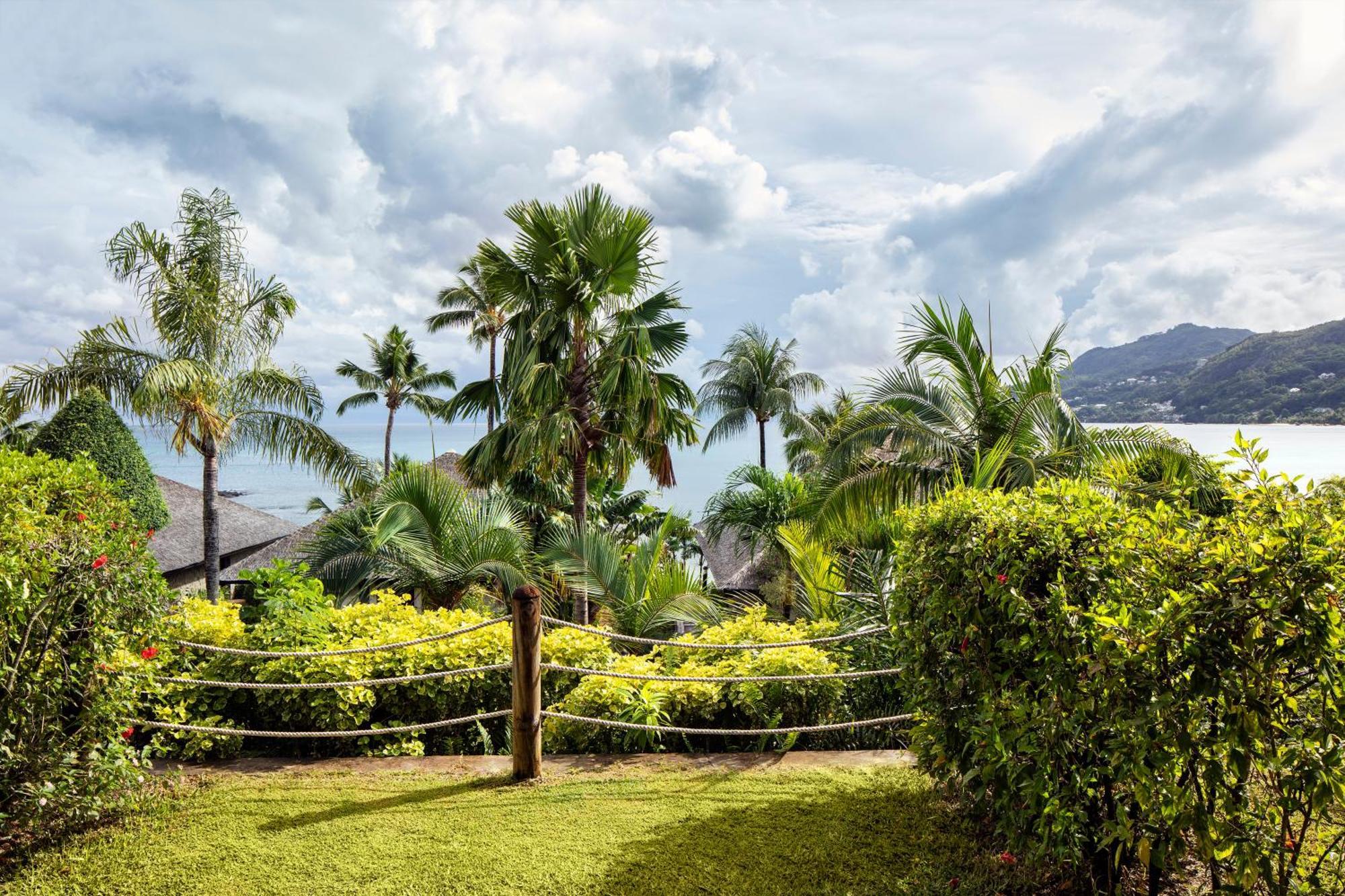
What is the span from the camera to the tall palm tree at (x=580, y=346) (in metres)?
10.9

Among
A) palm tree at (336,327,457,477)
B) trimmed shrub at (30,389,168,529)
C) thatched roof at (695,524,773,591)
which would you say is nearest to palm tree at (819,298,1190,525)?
thatched roof at (695,524,773,591)

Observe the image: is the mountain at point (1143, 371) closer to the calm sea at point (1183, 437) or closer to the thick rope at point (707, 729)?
the calm sea at point (1183, 437)

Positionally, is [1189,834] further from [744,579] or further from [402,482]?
[744,579]

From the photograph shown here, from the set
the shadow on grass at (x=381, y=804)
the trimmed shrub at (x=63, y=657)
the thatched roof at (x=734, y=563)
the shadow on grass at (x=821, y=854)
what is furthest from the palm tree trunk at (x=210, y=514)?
the shadow on grass at (x=821, y=854)

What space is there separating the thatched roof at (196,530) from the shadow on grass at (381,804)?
17.1 meters

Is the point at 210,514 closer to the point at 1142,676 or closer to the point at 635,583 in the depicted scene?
the point at 635,583

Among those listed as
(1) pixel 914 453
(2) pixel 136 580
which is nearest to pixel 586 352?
(1) pixel 914 453

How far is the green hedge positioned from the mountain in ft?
21.3

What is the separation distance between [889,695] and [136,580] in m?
4.41

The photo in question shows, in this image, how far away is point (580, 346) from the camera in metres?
11.3

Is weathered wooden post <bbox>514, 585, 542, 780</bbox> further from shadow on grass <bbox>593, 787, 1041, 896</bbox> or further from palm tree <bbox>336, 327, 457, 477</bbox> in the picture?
palm tree <bbox>336, 327, 457, 477</bbox>

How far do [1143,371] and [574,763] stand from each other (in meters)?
59.6

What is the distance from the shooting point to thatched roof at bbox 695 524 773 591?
19.9 m

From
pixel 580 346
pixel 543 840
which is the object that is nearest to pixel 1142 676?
pixel 543 840
